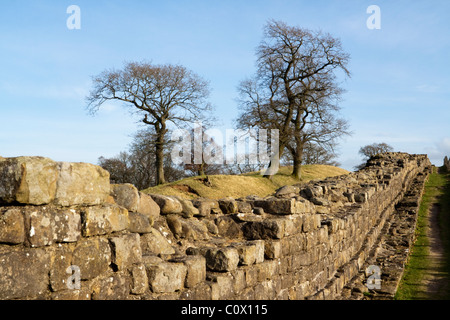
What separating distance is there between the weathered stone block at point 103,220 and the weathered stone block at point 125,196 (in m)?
0.40

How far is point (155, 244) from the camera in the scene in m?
4.75

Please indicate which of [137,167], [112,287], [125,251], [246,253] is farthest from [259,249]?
[137,167]

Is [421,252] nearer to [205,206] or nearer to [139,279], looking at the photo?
[205,206]

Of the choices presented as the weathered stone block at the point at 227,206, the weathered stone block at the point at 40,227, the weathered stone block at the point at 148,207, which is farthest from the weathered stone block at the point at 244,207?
the weathered stone block at the point at 40,227

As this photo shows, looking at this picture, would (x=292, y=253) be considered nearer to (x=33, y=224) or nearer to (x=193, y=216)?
(x=193, y=216)

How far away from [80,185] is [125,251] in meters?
0.71

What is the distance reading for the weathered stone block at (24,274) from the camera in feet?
9.85

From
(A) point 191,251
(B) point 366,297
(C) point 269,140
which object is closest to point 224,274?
(A) point 191,251

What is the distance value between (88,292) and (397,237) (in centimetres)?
1340

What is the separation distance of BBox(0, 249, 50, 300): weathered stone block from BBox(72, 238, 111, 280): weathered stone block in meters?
0.27

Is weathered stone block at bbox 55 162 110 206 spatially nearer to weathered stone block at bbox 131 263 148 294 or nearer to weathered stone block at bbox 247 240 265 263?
weathered stone block at bbox 131 263 148 294

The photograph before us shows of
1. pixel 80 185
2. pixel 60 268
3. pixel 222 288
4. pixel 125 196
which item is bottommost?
pixel 222 288

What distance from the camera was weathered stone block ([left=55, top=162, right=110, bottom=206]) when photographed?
3471mm

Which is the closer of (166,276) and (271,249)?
(166,276)
